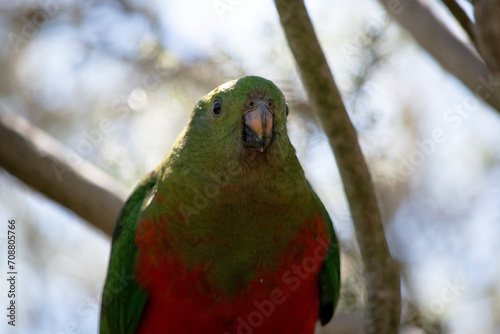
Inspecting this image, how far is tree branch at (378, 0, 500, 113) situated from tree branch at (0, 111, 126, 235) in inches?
100

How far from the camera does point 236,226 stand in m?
3.70

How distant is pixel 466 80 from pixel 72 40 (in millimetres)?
4156

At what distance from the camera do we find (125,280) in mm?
4051

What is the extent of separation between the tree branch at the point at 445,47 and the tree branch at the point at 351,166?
3.24 feet

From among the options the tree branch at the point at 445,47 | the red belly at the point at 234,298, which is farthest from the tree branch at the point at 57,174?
the tree branch at the point at 445,47

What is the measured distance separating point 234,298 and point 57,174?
68.8 inches

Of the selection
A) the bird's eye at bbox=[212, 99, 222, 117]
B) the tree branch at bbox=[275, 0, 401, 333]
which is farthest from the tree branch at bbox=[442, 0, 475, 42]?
the bird's eye at bbox=[212, 99, 222, 117]

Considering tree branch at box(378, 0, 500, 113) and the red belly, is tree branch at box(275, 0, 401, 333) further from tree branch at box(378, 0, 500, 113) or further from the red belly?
tree branch at box(378, 0, 500, 113)

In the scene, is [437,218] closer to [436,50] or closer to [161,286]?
[436,50]

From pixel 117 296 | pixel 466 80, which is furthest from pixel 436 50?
pixel 117 296

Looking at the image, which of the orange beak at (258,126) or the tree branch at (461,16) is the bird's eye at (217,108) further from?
the tree branch at (461,16)

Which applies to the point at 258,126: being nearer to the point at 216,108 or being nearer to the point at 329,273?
the point at 216,108

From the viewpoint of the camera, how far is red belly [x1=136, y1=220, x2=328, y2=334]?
3.75m

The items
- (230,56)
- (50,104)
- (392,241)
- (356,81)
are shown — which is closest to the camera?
(356,81)
